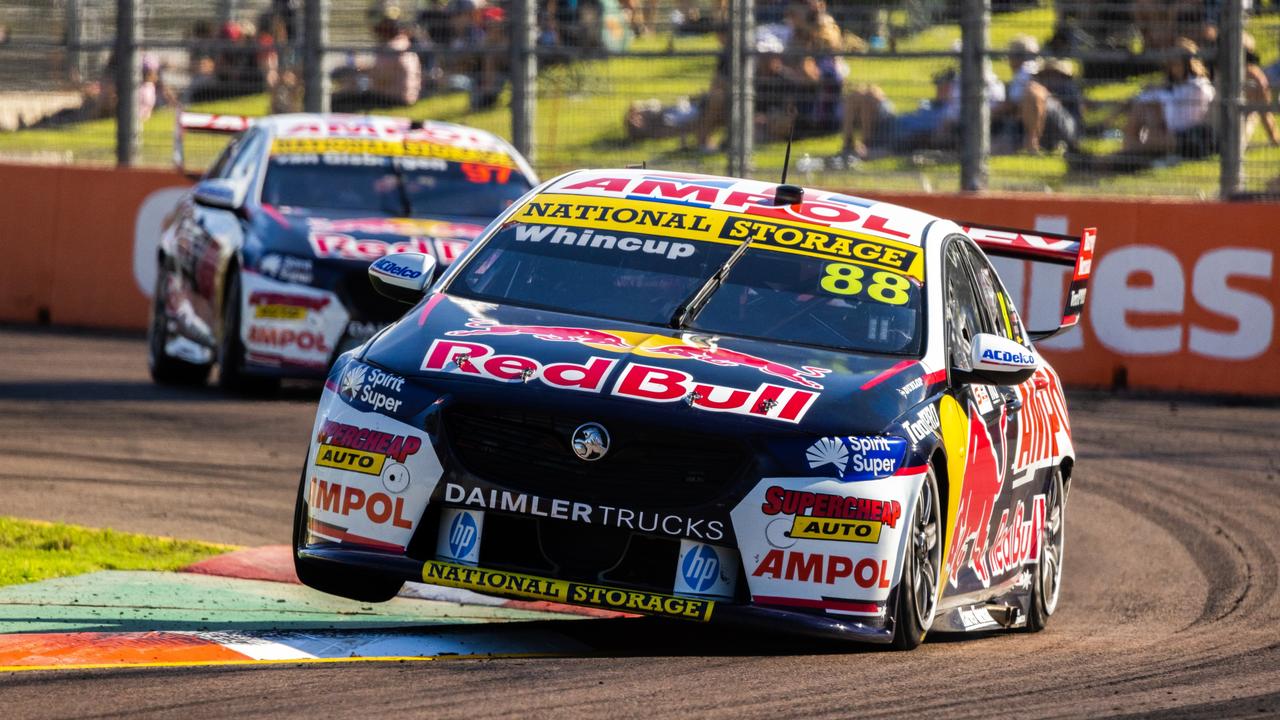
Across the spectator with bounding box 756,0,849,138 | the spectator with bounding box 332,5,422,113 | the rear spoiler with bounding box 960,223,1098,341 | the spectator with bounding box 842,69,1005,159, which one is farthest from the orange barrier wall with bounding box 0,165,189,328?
the rear spoiler with bounding box 960,223,1098,341

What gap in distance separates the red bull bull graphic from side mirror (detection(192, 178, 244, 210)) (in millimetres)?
6541

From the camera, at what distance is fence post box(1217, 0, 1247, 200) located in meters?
15.3

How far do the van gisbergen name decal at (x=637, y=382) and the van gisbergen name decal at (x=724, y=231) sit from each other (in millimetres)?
1080

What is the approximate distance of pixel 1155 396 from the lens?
14969 mm

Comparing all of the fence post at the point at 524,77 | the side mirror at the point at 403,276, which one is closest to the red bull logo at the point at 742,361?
the side mirror at the point at 403,276

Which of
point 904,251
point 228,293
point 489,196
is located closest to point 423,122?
point 489,196

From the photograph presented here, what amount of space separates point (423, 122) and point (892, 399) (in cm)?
830

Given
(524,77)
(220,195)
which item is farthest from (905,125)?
(220,195)

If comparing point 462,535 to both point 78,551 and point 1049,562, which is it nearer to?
point 78,551

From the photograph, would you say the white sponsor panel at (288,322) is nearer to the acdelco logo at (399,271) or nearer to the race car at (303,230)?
the race car at (303,230)

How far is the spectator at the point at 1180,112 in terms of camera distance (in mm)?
15406

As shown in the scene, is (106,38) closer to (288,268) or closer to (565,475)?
(288,268)

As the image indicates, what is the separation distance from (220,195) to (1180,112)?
686 centimetres

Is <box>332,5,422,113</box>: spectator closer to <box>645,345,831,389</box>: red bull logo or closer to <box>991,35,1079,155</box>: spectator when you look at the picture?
<box>991,35,1079,155</box>: spectator
